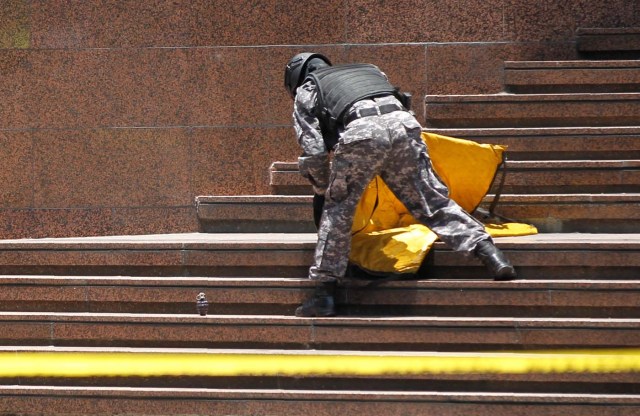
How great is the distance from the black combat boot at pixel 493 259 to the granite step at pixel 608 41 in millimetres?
2949

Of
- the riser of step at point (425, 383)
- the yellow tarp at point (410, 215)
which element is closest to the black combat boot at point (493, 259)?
the yellow tarp at point (410, 215)

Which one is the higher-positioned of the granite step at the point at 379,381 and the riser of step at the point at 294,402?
the granite step at the point at 379,381

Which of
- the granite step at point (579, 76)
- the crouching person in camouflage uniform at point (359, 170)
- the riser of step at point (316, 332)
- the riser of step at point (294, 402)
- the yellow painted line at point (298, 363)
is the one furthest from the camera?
the granite step at point (579, 76)

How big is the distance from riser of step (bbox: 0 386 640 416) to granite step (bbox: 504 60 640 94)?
307 cm

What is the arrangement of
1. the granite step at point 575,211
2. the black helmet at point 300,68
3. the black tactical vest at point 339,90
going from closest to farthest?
the black tactical vest at point 339,90 < the black helmet at point 300,68 < the granite step at point 575,211

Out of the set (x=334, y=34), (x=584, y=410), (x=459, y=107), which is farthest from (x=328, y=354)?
(x=334, y=34)

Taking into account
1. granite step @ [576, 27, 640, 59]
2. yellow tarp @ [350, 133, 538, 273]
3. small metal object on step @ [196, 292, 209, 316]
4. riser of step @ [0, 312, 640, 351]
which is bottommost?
riser of step @ [0, 312, 640, 351]

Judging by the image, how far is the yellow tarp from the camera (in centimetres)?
692

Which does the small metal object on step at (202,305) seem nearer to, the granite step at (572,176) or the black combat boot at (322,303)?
the black combat boot at (322,303)

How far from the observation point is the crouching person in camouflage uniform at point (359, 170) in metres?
6.68

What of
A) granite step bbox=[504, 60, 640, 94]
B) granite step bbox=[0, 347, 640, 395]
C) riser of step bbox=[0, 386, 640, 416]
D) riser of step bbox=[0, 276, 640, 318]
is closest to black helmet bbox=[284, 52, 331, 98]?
riser of step bbox=[0, 276, 640, 318]

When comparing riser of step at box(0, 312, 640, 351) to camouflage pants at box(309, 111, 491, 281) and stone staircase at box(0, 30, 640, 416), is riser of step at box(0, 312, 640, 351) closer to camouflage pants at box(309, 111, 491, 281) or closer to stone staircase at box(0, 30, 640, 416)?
stone staircase at box(0, 30, 640, 416)

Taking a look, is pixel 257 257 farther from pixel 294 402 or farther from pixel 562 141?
pixel 562 141

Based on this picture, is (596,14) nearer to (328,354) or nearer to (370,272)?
(370,272)
